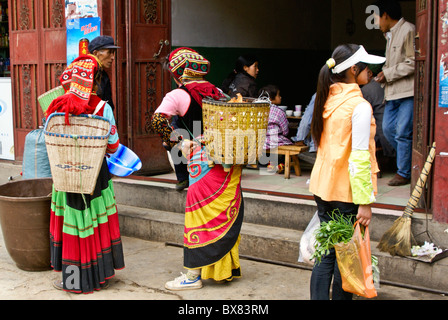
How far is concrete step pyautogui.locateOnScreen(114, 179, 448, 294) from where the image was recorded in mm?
4559

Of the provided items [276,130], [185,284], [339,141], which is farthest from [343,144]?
[276,130]

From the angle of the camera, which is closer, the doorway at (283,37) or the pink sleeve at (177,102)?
the pink sleeve at (177,102)

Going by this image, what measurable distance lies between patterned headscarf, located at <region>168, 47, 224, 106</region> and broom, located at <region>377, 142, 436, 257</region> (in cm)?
181

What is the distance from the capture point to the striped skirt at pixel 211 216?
4.51m

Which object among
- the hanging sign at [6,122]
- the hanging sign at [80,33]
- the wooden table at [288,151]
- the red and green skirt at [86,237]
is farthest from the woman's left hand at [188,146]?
the hanging sign at [6,122]

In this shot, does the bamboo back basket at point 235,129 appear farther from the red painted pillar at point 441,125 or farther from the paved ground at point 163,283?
the red painted pillar at point 441,125

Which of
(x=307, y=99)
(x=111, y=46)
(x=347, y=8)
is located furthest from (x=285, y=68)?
(x=111, y=46)

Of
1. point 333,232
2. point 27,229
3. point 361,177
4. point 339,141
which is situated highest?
point 339,141

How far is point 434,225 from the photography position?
473 centimetres

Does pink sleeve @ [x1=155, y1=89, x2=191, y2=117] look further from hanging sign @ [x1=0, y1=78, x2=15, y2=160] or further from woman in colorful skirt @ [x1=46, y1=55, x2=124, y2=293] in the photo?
hanging sign @ [x1=0, y1=78, x2=15, y2=160]

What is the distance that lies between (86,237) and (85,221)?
5.2 inches

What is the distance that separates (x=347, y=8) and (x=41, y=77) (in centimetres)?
714

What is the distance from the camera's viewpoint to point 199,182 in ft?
14.9

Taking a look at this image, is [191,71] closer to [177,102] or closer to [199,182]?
[177,102]
